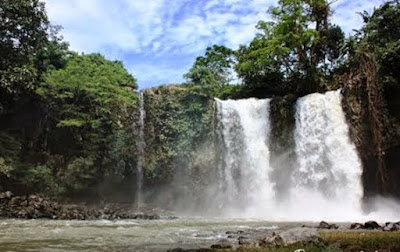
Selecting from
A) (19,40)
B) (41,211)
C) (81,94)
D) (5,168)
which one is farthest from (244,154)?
(19,40)

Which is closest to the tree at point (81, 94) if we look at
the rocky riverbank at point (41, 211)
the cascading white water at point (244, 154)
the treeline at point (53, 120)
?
the treeline at point (53, 120)

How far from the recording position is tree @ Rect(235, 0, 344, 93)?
33.8 m

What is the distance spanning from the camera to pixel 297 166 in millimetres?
29000

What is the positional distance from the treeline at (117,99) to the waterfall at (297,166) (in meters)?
1.94

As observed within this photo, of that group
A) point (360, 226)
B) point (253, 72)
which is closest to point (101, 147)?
point (253, 72)

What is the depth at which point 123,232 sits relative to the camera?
18.7 meters

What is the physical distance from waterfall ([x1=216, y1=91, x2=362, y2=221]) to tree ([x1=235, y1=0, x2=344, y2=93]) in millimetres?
4222

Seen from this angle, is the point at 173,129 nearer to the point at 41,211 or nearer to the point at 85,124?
the point at 85,124

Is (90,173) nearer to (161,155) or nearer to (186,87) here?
(161,155)

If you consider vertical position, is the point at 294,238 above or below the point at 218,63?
below

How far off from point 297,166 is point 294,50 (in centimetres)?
1083

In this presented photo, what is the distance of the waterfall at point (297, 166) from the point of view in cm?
2720

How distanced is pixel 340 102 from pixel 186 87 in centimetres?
1237

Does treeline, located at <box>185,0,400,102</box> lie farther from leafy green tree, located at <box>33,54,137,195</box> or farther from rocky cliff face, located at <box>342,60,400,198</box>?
leafy green tree, located at <box>33,54,137,195</box>
